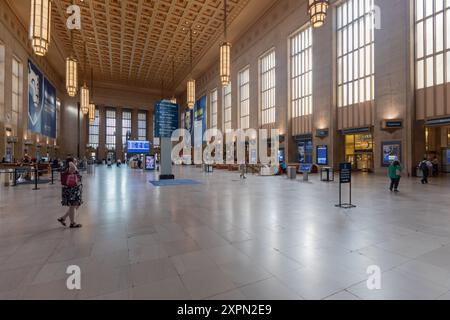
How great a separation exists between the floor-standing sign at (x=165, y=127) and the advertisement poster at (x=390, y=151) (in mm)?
13916

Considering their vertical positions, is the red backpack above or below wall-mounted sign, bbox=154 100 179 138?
below

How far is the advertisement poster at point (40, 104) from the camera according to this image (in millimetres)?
25330

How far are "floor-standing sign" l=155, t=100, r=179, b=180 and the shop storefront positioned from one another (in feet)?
47.0

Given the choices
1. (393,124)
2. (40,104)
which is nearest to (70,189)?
(393,124)

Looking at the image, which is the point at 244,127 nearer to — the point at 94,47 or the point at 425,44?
the point at 425,44

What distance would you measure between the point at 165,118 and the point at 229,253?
469 inches

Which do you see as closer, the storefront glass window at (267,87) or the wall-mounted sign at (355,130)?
the wall-mounted sign at (355,130)

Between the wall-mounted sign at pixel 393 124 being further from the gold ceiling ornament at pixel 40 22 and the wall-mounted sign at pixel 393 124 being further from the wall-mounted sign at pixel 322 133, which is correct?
the gold ceiling ornament at pixel 40 22

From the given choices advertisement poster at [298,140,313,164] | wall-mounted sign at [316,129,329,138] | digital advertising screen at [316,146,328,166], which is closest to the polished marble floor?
digital advertising screen at [316,146,328,166]

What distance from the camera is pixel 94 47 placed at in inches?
1097

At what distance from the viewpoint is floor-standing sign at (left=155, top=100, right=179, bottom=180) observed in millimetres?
13836

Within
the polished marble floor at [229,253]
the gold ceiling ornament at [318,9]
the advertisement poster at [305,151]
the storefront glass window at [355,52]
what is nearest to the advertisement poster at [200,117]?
the advertisement poster at [305,151]

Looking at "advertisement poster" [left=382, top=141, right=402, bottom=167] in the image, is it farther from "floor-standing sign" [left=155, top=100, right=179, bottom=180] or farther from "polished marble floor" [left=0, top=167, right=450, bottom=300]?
"floor-standing sign" [left=155, top=100, right=179, bottom=180]
